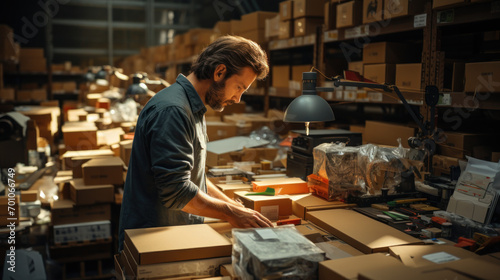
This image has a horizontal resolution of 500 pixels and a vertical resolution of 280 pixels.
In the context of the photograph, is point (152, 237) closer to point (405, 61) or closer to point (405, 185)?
point (405, 185)

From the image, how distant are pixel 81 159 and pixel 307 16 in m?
2.42

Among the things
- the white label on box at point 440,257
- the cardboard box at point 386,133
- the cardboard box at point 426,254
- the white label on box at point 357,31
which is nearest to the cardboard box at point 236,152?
the cardboard box at point 386,133

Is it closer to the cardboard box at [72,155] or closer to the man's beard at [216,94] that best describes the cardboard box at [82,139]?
the cardboard box at [72,155]

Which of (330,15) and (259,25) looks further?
(259,25)

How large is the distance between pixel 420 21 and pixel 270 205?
5.01 ft

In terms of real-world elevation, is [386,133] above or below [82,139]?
above

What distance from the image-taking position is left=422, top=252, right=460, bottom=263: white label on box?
1349 mm

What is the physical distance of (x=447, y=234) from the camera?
180cm

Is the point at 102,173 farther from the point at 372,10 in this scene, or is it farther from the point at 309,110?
the point at 372,10

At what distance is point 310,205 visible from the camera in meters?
2.15

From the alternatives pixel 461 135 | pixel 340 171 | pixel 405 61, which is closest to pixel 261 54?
pixel 340 171

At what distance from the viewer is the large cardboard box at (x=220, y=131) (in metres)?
4.21

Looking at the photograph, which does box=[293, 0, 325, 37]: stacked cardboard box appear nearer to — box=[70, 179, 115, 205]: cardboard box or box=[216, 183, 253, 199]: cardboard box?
box=[216, 183, 253, 199]: cardboard box

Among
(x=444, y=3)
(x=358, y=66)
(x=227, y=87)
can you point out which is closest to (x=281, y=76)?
(x=358, y=66)
